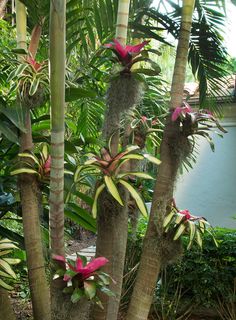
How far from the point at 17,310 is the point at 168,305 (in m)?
1.60

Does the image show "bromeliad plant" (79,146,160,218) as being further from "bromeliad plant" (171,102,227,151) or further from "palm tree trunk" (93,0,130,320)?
"bromeliad plant" (171,102,227,151)

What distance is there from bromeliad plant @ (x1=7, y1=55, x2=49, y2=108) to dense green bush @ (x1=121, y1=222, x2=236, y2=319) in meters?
2.46

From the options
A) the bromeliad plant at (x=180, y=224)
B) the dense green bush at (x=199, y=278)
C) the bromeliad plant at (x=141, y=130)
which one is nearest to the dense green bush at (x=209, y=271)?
the dense green bush at (x=199, y=278)

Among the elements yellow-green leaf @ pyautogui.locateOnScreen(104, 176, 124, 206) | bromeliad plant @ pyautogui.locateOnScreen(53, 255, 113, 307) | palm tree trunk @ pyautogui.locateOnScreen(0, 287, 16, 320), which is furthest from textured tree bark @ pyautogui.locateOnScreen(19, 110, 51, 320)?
yellow-green leaf @ pyautogui.locateOnScreen(104, 176, 124, 206)

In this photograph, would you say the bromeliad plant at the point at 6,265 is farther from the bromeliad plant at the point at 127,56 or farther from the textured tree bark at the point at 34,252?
the bromeliad plant at the point at 127,56

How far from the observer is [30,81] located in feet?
7.04

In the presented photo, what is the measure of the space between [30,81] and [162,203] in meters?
0.93

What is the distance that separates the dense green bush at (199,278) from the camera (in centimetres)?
424

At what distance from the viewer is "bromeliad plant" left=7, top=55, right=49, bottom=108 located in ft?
6.88

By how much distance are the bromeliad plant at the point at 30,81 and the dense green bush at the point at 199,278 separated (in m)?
2.46

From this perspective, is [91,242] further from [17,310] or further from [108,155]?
[108,155]

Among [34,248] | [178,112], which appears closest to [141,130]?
[178,112]

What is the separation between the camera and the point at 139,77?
1945mm

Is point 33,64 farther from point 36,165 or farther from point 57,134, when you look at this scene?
point 57,134
